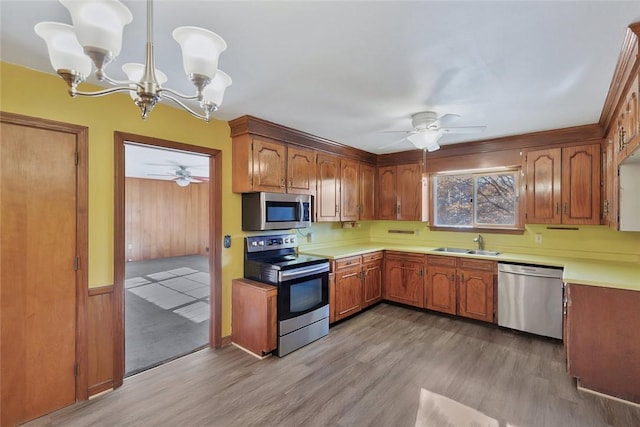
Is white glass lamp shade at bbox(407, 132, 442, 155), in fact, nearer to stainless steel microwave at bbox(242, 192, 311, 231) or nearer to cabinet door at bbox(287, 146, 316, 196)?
cabinet door at bbox(287, 146, 316, 196)

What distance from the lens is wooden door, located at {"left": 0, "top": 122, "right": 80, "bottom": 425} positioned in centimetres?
200

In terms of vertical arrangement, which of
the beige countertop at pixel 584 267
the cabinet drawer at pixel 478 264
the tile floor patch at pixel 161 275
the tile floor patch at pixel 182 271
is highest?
the beige countertop at pixel 584 267

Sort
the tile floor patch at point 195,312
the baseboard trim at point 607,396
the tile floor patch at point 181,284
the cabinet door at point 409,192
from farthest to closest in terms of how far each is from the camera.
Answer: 1. the tile floor patch at point 181,284
2. the cabinet door at point 409,192
3. the tile floor patch at point 195,312
4. the baseboard trim at point 607,396

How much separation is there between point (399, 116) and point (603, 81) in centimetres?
151

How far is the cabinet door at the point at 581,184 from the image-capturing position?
326 centimetres

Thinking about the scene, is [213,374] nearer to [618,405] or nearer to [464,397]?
[464,397]

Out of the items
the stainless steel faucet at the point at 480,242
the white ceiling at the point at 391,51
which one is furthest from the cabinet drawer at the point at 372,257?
the white ceiling at the point at 391,51

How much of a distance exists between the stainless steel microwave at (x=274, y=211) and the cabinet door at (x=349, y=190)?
85cm

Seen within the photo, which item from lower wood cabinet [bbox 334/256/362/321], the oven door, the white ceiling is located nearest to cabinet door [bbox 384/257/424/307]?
lower wood cabinet [bbox 334/256/362/321]

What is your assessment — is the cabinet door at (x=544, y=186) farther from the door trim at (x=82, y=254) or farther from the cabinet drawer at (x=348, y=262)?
the door trim at (x=82, y=254)

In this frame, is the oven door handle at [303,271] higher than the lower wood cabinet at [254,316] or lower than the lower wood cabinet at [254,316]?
higher

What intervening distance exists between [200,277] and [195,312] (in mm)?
2235

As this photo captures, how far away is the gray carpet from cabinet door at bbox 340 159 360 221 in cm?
240

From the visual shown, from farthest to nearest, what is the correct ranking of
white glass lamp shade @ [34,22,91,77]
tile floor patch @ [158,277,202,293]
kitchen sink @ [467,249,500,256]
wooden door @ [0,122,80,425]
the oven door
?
tile floor patch @ [158,277,202,293] < kitchen sink @ [467,249,500,256] < the oven door < wooden door @ [0,122,80,425] < white glass lamp shade @ [34,22,91,77]
